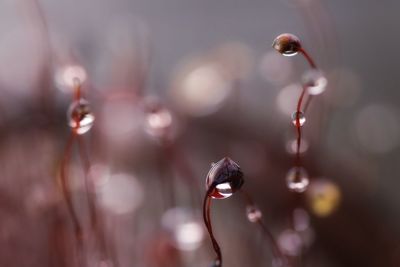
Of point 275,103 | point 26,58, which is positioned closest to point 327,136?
point 275,103

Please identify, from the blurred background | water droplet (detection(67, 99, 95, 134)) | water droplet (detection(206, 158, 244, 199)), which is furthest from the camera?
the blurred background

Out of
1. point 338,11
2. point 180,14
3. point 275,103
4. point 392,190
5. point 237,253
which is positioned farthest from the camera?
point 180,14

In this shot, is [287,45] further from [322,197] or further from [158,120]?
[322,197]

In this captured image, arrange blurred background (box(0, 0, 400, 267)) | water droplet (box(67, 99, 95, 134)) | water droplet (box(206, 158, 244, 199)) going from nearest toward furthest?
water droplet (box(206, 158, 244, 199)) < water droplet (box(67, 99, 95, 134)) < blurred background (box(0, 0, 400, 267))

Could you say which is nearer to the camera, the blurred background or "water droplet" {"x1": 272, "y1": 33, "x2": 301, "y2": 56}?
"water droplet" {"x1": 272, "y1": 33, "x2": 301, "y2": 56}

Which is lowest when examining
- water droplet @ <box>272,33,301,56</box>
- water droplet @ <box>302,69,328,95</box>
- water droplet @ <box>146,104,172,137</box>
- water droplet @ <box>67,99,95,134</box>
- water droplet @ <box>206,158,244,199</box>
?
water droplet @ <box>146,104,172,137</box>

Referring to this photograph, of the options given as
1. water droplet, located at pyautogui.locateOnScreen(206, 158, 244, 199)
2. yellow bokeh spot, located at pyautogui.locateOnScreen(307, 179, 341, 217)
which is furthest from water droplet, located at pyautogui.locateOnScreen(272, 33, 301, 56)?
yellow bokeh spot, located at pyautogui.locateOnScreen(307, 179, 341, 217)

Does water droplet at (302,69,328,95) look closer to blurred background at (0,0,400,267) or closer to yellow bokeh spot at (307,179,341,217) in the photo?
blurred background at (0,0,400,267)

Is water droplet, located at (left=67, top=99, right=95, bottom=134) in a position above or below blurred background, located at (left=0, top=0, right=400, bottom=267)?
above

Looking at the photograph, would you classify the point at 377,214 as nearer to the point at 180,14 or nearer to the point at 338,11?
the point at 338,11
